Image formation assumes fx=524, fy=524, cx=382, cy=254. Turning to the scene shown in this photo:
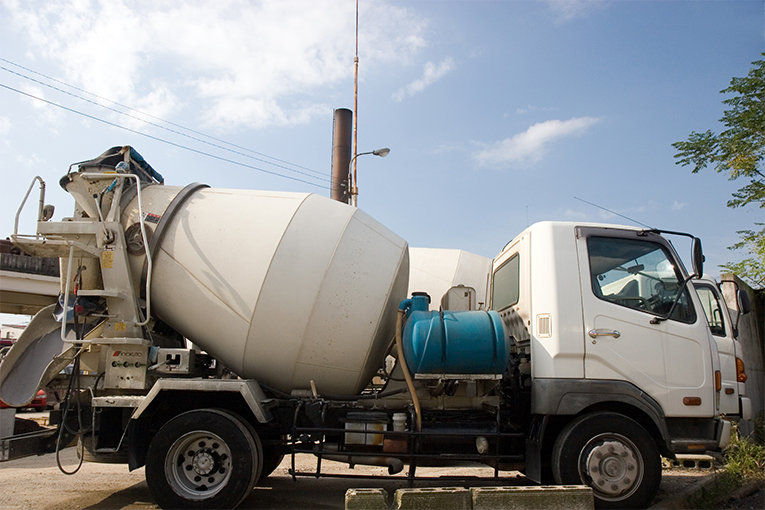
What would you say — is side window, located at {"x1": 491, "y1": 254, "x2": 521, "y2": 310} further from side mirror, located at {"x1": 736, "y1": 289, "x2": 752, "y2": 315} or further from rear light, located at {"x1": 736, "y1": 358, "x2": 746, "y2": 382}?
rear light, located at {"x1": 736, "y1": 358, "x2": 746, "y2": 382}

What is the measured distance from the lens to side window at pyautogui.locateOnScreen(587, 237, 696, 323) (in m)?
5.25

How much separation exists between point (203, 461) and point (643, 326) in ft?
14.7

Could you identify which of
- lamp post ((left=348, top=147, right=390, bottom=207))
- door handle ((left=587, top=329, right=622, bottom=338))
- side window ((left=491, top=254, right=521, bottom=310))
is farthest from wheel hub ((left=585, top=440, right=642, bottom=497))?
lamp post ((left=348, top=147, right=390, bottom=207))

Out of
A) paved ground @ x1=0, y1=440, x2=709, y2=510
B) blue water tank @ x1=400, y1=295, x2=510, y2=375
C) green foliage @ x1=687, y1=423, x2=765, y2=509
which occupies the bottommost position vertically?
paved ground @ x1=0, y1=440, x2=709, y2=510

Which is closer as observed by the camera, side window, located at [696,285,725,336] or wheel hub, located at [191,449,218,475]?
wheel hub, located at [191,449,218,475]

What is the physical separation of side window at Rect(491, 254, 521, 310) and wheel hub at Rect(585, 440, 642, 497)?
1.72 metres

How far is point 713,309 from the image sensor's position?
8000 mm

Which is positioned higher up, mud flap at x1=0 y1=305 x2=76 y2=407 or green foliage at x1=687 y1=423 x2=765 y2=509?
mud flap at x1=0 y1=305 x2=76 y2=407

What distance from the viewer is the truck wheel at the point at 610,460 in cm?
484

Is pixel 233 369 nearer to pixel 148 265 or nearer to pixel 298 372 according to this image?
pixel 298 372

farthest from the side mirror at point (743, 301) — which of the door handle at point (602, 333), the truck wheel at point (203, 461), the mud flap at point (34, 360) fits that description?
the mud flap at point (34, 360)

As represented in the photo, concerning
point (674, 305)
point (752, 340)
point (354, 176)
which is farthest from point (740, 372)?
point (354, 176)

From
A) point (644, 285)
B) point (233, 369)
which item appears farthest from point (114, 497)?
point (644, 285)

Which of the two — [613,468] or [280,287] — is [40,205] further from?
[613,468]
